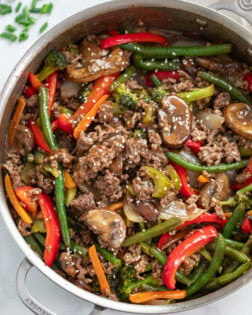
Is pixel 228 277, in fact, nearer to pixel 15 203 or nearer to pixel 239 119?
pixel 239 119

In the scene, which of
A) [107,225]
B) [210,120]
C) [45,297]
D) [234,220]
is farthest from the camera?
[45,297]

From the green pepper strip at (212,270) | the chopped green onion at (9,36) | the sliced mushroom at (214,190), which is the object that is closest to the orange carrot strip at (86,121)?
the sliced mushroom at (214,190)

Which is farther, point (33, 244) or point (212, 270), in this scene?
point (33, 244)

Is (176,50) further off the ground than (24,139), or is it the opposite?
(176,50)

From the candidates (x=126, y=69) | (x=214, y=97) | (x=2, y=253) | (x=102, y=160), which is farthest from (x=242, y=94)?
(x=2, y=253)

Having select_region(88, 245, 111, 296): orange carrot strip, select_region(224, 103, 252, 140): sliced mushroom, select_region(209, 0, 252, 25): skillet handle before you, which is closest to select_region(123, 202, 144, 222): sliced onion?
select_region(88, 245, 111, 296): orange carrot strip

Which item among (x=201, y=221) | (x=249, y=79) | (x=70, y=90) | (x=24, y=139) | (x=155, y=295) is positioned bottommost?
(x=155, y=295)

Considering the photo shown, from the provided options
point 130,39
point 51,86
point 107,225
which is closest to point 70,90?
point 51,86
